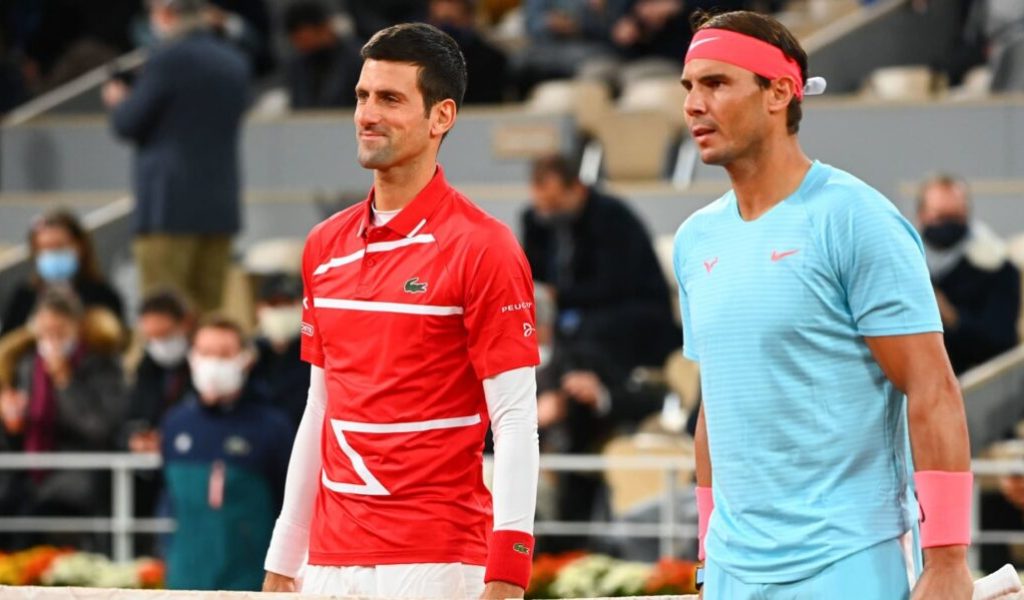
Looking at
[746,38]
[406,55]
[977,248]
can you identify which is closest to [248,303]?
[977,248]

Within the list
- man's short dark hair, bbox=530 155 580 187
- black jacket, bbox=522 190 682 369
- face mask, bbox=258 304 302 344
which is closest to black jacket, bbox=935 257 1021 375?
black jacket, bbox=522 190 682 369

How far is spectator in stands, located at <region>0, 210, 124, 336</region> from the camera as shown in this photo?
11.1m

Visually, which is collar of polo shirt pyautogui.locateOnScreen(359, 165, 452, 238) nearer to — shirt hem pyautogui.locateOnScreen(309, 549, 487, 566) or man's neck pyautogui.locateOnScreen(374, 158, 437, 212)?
man's neck pyautogui.locateOnScreen(374, 158, 437, 212)

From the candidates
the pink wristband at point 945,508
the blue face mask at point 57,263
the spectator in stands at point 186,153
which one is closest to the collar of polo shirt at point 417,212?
the pink wristband at point 945,508

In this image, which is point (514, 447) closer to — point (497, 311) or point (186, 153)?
point (497, 311)

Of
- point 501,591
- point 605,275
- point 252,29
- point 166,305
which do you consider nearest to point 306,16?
point 252,29

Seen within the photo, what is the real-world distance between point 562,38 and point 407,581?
9738 millimetres

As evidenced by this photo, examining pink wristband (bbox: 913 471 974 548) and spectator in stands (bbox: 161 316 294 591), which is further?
spectator in stands (bbox: 161 316 294 591)

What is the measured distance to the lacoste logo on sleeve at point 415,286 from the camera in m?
4.46

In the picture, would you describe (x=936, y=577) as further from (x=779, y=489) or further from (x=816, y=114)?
(x=816, y=114)

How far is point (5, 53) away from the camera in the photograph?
1565cm

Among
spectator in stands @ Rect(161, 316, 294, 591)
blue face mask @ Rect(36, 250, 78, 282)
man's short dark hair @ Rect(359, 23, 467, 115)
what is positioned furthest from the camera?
blue face mask @ Rect(36, 250, 78, 282)

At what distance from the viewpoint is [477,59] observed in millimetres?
13039

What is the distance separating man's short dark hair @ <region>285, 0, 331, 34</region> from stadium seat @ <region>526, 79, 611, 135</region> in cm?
130
